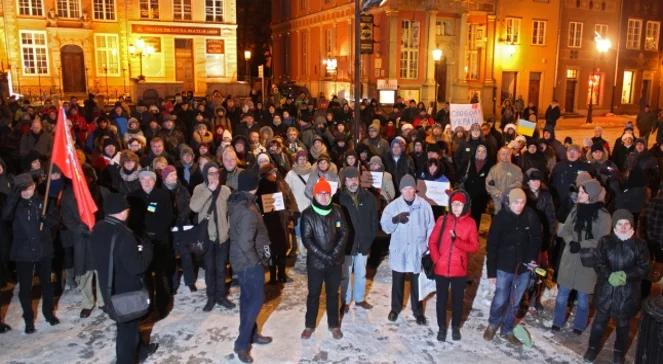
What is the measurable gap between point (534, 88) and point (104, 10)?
29.6 meters

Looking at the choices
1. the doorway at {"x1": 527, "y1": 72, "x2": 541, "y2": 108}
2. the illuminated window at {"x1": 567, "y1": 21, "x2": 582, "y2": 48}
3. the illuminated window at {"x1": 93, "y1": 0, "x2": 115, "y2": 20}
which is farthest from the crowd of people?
the illuminated window at {"x1": 567, "y1": 21, "x2": 582, "y2": 48}

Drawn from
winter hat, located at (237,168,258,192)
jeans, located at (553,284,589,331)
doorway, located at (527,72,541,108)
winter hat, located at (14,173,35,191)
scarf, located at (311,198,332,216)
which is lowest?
jeans, located at (553,284,589,331)

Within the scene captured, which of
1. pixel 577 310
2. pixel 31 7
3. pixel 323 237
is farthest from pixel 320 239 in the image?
pixel 31 7

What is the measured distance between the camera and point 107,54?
36750 mm

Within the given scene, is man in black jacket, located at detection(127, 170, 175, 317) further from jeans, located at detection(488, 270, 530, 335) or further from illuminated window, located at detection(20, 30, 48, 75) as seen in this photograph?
illuminated window, located at detection(20, 30, 48, 75)

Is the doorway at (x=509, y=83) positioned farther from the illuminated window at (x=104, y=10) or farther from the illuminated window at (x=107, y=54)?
the illuminated window at (x=104, y=10)

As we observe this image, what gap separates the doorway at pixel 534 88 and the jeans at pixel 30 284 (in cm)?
3784

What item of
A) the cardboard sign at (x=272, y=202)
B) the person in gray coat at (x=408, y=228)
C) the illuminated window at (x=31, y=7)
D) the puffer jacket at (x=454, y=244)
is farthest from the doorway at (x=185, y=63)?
the puffer jacket at (x=454, y=244)

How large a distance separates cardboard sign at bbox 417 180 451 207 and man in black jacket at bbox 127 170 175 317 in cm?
405

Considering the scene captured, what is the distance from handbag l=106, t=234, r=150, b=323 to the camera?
17.5 ft

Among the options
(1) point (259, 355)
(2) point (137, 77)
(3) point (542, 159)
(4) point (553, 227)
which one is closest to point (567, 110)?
(2) point (137, 77)

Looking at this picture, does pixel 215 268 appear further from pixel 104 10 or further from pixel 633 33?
pixel 633 33

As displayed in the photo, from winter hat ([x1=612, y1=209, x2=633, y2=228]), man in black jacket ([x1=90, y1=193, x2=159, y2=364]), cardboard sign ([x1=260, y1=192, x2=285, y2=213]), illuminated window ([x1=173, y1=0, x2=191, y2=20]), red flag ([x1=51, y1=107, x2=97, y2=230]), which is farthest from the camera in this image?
illuminated window ([x1=173, y1=0, x2=191, y2=20])

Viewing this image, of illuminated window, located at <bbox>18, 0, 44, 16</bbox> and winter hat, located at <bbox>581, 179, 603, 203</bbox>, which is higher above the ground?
illuminated window, located at <bbox>18, 0, 44, 16</bbox>
